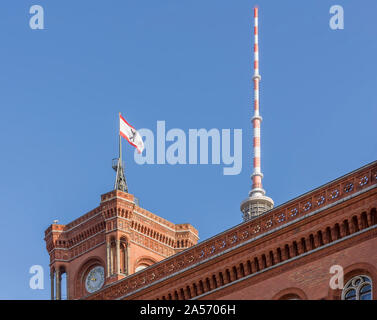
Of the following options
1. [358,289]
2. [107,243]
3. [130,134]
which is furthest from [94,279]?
[358,289]

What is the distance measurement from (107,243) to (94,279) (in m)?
2.97

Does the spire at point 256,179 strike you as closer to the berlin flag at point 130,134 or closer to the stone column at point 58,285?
the berlin flag at point 130,134

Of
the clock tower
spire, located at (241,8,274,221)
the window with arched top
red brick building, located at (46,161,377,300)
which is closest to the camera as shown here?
the window with arched top

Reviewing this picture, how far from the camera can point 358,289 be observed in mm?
40625

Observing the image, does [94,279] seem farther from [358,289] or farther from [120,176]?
[358,289]

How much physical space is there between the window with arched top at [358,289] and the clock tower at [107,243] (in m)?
35.0

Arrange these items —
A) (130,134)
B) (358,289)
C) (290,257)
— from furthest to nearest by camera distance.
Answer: (130,134) < (290,257) < (358,289)

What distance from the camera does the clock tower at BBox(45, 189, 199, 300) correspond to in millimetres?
75500

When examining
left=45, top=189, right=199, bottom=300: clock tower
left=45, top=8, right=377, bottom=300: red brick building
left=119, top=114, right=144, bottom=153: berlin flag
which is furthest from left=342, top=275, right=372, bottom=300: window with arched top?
left=119, top=114, right=144, bottom=153: berlin flag

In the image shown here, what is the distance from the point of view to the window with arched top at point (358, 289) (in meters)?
40.3

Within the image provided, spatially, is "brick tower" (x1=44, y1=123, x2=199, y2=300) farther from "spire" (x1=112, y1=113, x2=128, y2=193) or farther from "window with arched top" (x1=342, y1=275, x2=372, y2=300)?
"window with arched top" (x1=342, y1=275, x2=372, y2=300)
